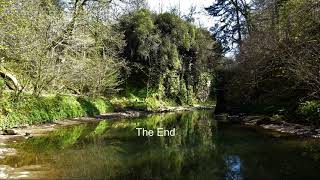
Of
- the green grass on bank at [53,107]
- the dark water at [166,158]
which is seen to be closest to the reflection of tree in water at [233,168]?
the dark water at [166,158]

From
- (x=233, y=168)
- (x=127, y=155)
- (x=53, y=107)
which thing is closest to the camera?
(x=233, y=168)

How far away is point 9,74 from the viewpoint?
24781 mm

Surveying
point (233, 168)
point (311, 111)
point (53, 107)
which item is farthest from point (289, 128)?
point (53, 107)

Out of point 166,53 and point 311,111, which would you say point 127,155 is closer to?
point 311,111

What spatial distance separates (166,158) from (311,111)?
9767 mm

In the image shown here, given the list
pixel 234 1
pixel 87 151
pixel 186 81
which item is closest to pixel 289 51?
pixel 87 151

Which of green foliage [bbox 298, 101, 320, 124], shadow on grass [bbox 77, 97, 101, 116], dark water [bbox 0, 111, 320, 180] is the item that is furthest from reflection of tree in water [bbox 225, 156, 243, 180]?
shadow on grass [bbox 77, 97, 101, 116]

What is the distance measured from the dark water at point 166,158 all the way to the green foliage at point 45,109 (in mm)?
3787

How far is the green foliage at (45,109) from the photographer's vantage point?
861 inches

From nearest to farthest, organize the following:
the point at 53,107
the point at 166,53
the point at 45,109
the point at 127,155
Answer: the point at 127,155 → the point at 45,109 → the point at 53,107 → the point at 166,53

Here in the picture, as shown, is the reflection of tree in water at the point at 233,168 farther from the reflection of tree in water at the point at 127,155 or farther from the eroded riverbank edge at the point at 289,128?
the eroded riverbank edge at the point at 289,128

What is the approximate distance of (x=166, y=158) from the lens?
13273mm

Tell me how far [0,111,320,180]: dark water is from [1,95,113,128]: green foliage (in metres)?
3.79

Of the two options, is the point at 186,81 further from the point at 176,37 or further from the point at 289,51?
the point at 289,51
